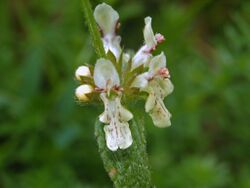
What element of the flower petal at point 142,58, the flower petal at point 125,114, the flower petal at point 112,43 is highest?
the flower petal at point 112,43

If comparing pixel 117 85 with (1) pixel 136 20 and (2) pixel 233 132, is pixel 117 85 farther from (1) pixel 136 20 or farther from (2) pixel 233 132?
(1) pixel 136 20

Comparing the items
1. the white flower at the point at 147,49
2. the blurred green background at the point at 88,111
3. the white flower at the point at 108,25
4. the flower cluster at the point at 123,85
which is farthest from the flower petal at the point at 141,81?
the blurred green background at the point at 88,111

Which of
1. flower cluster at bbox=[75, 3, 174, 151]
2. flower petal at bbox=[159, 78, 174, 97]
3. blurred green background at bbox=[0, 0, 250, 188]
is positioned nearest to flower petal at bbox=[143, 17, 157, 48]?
flower cluster at bbox=[75, 3, 174, 151]

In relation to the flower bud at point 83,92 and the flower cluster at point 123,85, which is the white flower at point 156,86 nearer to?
the flower cluster at point 123,85

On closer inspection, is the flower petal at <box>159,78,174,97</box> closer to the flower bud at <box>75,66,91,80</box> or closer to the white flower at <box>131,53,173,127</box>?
the white flower at <box>131,53,173,127</box>

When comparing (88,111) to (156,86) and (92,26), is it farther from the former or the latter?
(92,26)

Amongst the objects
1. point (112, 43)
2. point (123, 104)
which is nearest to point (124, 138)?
point (123, 104)

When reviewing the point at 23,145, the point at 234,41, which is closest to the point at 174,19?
the point at 234,41
